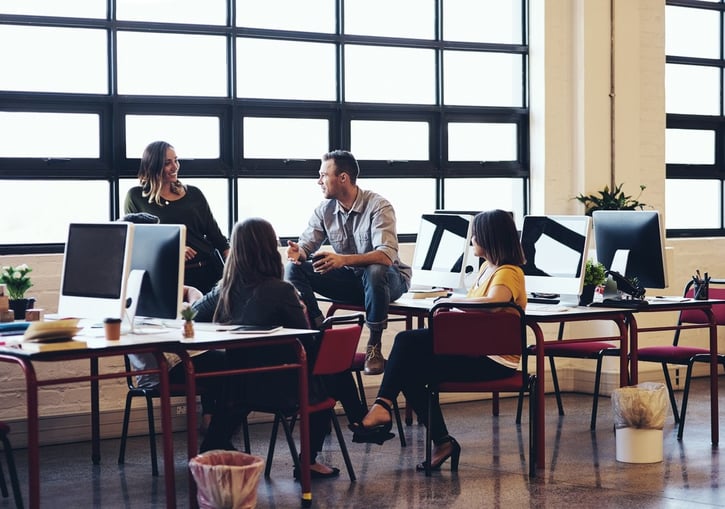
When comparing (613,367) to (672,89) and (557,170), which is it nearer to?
(557,170)

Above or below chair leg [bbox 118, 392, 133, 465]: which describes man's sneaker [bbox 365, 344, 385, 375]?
above

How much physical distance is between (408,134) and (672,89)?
225 centimetres

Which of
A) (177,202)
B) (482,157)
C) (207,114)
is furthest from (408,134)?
(177,202)

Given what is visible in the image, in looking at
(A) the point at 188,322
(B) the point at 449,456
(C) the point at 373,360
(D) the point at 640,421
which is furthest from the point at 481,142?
(A) the point at 188,322

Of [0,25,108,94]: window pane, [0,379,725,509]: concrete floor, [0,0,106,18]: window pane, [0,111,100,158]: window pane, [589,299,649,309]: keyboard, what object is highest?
[0,0,106,18]: window pane

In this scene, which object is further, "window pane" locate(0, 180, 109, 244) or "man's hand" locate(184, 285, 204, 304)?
"window pane" locate(0, 180, 109, 244)

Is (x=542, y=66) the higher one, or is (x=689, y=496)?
(x=542, y=66)

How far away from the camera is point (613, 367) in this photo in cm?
747

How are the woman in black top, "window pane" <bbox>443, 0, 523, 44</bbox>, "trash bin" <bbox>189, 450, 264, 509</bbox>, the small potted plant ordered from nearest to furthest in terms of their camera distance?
"trash bin" <bbox>189, 450, 264, 509</bbox>, the small potted plant, the woman in black top, "window pane" <bbox>443, 0, 523, 44</bbox>

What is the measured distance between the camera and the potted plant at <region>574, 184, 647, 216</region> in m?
7.50

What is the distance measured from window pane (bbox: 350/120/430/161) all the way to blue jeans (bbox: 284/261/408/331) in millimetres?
1348

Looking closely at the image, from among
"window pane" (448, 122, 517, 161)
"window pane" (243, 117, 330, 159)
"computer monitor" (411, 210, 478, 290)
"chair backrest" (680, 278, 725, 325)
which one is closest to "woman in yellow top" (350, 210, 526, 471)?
"computer monitor" (411, 210, 478, 290)

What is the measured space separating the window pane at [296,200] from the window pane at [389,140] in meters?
0.16

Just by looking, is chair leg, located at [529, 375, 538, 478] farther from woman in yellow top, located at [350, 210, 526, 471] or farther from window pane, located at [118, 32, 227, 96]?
window pane, located at [118, 32, 227, 96]
